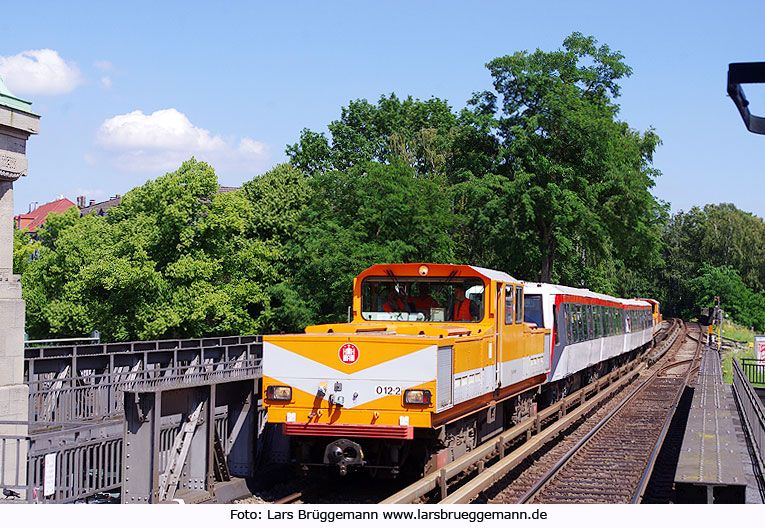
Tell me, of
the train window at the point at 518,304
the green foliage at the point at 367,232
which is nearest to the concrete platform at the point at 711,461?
the train window at the point at 518,304

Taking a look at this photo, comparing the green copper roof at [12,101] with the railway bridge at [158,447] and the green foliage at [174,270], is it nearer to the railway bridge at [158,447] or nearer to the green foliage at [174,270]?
the railway bridge at [158,447]

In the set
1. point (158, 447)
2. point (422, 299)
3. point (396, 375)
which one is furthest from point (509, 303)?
point (158, 447)

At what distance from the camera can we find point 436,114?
63.6 metres

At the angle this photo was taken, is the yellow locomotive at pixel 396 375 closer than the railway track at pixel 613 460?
Yes

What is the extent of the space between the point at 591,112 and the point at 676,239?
288 ft

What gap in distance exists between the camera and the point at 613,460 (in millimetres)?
14148

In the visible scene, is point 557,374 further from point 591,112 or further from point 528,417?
point 591,112

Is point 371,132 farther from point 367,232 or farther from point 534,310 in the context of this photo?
point 534,310

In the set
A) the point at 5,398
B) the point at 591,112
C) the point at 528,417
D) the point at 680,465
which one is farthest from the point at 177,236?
the point at 680,465

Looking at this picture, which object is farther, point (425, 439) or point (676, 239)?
point (676, 239)

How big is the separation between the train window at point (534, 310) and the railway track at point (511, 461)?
1932mm

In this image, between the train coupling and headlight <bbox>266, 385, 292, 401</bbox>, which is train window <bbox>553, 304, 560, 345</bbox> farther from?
headlight <bbox>266, 385, 292, 401</bbox>

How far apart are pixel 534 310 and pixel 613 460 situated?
5276 mm

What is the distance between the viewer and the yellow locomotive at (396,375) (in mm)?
9766
